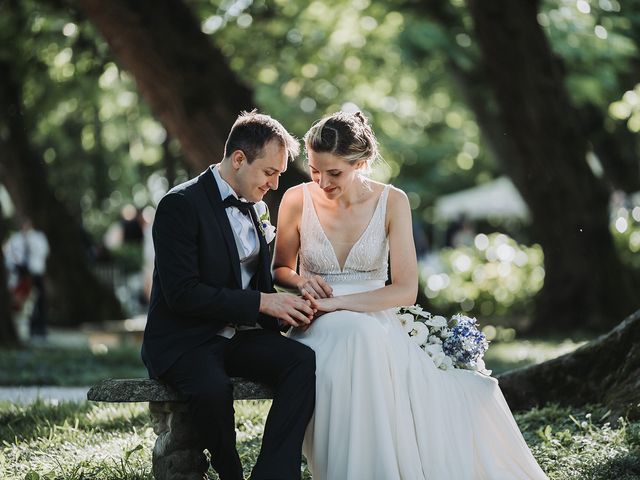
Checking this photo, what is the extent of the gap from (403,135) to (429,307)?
99.5 feet

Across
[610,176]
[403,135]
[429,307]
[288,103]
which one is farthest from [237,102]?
[403,135]

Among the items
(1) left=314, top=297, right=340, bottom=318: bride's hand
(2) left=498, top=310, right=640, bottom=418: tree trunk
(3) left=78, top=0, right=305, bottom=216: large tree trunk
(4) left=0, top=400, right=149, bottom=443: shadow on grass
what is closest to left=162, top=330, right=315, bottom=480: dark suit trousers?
(1) left=314, top=297, right=340, bottom=318: bride's hand

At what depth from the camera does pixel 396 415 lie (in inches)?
207

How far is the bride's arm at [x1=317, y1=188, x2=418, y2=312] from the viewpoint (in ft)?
18.6

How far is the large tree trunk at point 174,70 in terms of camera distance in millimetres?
10164

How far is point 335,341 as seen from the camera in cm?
529

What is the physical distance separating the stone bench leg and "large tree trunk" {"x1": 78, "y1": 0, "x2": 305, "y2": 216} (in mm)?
5017

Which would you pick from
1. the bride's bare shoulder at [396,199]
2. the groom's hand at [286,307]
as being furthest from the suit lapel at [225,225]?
the bride's bare shoulder at [396,199]

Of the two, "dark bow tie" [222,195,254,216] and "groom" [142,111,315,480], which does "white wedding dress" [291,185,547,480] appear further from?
"dark bow tie" [222,195,254,216]

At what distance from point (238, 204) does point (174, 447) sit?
119 centimetres

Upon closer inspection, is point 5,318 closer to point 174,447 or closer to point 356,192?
point 356,192

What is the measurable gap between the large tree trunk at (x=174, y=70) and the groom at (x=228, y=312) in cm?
468

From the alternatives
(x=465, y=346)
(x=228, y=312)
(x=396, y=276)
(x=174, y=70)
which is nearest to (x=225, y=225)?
(x=228, y=312)

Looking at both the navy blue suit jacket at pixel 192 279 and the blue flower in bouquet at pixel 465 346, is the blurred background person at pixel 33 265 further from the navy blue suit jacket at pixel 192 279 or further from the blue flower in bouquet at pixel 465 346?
the blue flower in bouquet at pixel 465 346
